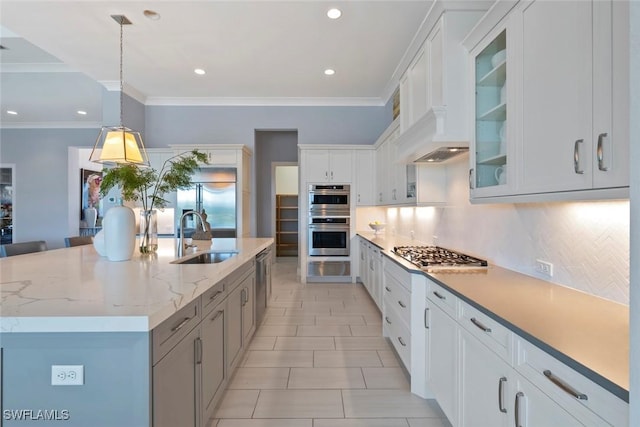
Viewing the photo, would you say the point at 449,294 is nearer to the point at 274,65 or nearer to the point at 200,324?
the point at 200,324

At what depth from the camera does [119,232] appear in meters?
2.12

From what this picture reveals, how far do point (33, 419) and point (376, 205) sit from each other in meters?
4.60

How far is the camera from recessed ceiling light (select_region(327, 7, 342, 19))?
10.2 feet

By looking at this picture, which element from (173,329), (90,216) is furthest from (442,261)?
(90,216)

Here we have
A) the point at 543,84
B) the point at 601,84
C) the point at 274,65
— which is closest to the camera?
the point at 601,84

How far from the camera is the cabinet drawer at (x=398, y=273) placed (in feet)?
7.39

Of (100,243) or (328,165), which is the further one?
(328,165)

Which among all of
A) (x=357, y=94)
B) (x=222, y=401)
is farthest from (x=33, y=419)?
(x=357, y=94)

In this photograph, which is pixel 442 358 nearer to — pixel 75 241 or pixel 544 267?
pixel 544 267

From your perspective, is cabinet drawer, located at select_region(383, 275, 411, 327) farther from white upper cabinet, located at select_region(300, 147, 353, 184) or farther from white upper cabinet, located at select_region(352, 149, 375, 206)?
white upper cabinet, located at select_region(300, 147, 353, 184)

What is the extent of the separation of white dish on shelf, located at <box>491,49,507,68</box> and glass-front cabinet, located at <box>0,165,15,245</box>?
30.7 ft

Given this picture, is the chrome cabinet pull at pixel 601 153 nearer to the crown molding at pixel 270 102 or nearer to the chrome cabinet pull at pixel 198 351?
the chrome cabinet pull at pixel 198 351

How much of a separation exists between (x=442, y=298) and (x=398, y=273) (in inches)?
29.1

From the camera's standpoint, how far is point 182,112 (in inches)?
228
